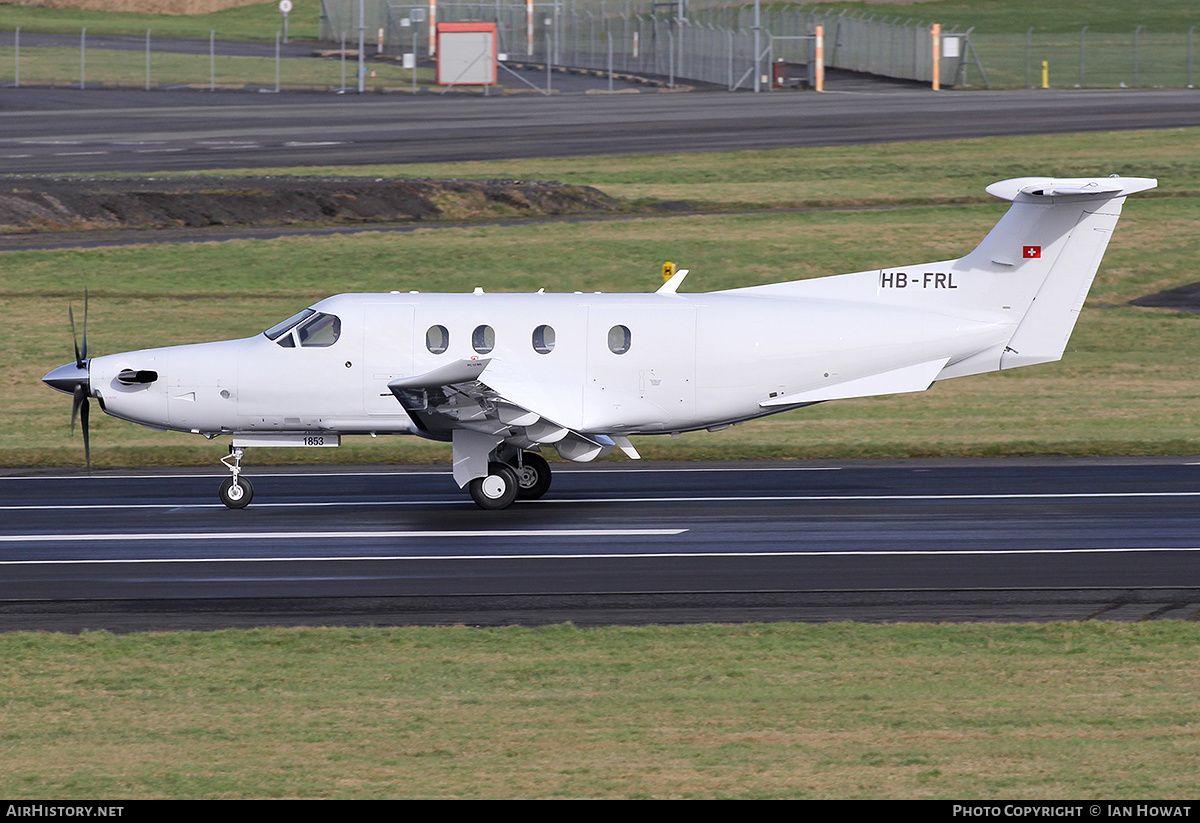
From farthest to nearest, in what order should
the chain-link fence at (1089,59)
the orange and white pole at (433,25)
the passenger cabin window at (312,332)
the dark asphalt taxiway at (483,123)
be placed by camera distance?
the orange and white pole at (433,25) < the chain-link fence at (1089,59) < the dark asphalt taxiway at (483,123) < the passenger cabin window at (312,332)

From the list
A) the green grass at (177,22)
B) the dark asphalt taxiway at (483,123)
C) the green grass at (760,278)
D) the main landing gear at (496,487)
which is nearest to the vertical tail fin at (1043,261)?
the green grass at (760,278)

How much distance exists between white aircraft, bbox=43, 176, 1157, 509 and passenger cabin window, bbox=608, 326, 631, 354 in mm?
19

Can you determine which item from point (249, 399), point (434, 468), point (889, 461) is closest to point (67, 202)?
point (434, 468)

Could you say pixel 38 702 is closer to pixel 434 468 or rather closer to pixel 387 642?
pixel 387 642

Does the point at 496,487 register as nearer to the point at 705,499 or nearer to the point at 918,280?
the point at 705,499

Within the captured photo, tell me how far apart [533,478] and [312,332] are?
11.9 ft

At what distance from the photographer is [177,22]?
107 meters

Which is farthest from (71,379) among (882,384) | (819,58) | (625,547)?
(819,58)

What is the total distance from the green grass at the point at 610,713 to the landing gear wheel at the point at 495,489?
631 centimetres

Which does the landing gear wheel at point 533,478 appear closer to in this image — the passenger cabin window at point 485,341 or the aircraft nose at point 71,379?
the passenger cabin window at point 485,341

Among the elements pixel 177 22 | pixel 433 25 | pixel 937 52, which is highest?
pixel 177 22

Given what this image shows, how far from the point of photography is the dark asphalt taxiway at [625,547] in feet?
48.1

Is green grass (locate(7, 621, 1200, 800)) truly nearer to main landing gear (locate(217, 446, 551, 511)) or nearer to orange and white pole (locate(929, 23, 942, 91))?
main landing gear (locate(217, 446, 551, 511))

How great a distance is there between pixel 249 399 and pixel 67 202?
78.8 feet
